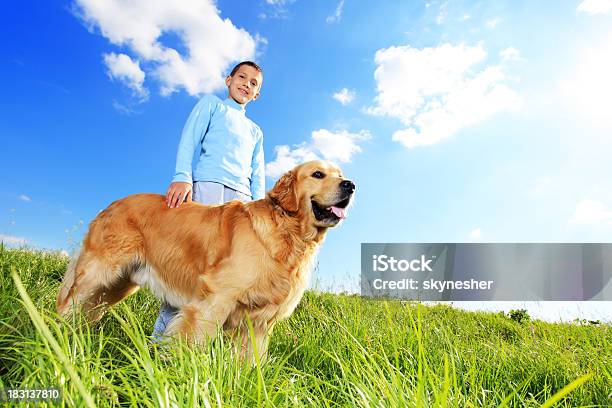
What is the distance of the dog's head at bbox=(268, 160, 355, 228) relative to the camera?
11.3ft

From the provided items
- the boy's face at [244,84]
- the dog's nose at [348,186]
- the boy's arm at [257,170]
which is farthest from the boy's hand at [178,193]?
the dog's nose at [348,186]

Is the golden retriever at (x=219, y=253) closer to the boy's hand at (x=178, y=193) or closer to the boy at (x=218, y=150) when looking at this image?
the boy's hand at (x=178, y=193)

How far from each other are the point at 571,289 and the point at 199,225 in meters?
9.86

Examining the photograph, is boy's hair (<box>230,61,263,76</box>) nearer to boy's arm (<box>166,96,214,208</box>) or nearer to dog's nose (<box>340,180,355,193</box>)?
boy's arm (<box>166,96,214,208</box>)

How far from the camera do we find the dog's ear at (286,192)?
3.54m

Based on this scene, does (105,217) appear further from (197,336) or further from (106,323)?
(197,336)

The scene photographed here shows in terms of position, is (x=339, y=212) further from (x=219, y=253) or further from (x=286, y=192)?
(x=219, y=253)

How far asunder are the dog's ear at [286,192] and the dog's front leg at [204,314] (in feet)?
2.72

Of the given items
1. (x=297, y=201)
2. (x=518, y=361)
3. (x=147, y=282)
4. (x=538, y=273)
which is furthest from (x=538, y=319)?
(x=147, y=282)

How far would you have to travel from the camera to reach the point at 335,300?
5.83 meters

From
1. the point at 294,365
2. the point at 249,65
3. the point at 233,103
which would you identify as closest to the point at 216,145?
the point at 233,103

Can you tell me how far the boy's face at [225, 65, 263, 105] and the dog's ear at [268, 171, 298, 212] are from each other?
136 centimetres

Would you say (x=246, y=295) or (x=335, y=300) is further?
(x=335, y=300)

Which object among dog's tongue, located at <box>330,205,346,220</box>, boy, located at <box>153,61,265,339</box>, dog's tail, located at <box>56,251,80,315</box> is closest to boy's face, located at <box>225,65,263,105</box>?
boy, located at <box>153,61,265,339</box>
